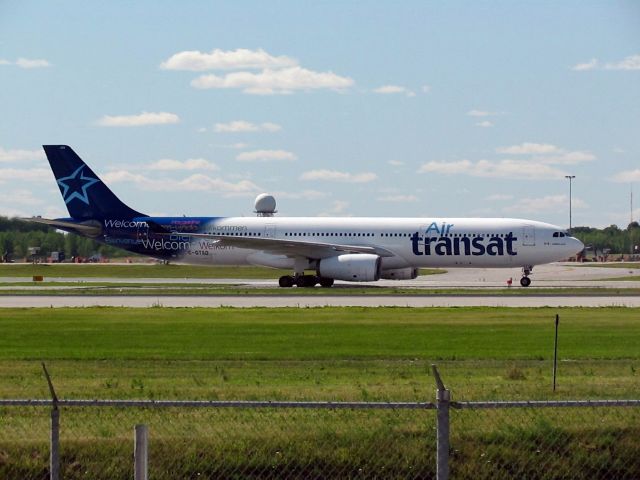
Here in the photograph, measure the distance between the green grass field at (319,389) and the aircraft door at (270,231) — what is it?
2774 cm

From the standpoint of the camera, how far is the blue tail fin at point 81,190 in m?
65.2

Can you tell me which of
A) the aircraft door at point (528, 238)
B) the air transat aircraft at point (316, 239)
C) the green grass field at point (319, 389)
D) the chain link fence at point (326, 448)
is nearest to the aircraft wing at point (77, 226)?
the air transat aircraft at point (316, 239)

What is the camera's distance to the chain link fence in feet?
43.8

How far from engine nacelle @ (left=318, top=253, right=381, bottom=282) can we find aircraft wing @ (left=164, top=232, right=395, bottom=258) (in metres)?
1.48

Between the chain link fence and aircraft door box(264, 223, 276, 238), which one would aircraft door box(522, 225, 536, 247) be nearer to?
aircraft door box(264, 223, 276, 238)

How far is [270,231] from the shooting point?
6312cm

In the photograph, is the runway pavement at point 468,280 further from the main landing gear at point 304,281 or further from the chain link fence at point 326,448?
the chain link fence at point 326,448

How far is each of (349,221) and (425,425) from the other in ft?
159

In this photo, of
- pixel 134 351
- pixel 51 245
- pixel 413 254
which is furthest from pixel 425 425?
pixel 51 245

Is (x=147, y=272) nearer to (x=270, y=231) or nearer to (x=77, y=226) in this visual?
(x=77, y=226)

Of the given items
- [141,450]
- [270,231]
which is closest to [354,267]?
[270,231]

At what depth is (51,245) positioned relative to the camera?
6088 inches

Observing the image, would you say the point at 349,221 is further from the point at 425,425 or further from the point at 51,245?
the point at 51,245

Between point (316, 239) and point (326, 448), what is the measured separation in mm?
48651
